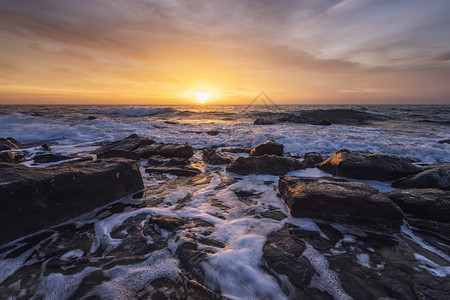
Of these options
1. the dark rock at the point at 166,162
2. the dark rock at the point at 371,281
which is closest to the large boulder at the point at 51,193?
the dark rock at the point at 166,162

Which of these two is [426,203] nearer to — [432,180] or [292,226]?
[432,180]

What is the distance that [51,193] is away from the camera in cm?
257

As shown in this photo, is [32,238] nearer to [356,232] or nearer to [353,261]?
[353,261]

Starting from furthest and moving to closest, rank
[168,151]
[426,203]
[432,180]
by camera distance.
Result: [168,151] → [432,180] → [426,203]

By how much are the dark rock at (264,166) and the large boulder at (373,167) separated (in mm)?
1024

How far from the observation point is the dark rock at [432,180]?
3516mm

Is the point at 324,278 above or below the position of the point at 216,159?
below

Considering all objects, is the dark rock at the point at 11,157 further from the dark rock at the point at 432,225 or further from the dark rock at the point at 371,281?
the dark rock at the point at 432,225

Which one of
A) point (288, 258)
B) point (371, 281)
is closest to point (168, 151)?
point (288, 258)

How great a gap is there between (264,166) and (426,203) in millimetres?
2744

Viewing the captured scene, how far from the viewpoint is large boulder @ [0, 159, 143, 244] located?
2.27 metres

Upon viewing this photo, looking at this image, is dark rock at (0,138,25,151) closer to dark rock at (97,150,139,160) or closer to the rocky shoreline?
dark rock at (97,150,139,160)

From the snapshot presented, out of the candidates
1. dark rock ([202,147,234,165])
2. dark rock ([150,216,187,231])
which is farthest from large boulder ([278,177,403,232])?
dark rock ([202,147,234,165])

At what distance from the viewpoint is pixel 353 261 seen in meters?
2.04
